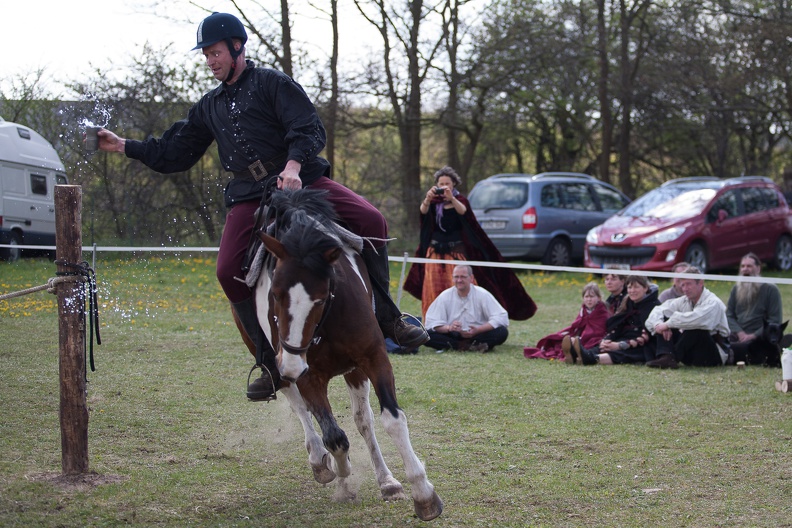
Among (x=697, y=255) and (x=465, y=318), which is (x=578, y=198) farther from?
(x=465, y=318)

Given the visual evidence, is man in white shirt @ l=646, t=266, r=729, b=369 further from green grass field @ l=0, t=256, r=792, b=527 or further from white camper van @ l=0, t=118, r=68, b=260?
white camper van @ l=0, t=118, r=68, b=260

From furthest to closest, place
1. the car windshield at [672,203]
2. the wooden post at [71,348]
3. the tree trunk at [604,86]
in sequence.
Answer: the tree trunk at [604,86] → the car windshield at [672,203] → the wooden post at [71,348]

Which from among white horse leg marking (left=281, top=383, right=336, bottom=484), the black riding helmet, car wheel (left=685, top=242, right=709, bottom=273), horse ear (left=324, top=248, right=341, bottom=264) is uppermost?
the black riding helmet

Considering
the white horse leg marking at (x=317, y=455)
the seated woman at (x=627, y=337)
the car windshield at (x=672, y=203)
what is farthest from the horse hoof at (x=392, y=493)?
the car windshield at (x=672, y=203)

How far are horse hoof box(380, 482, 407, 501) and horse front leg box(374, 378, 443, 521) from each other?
427 millimetres

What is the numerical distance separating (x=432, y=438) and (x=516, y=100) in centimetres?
2437

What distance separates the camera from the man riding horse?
206 inches

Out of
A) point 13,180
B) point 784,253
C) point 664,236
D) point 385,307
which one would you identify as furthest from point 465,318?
point 784,253

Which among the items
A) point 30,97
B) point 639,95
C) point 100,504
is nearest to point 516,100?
point 639,95

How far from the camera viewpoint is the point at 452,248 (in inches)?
459

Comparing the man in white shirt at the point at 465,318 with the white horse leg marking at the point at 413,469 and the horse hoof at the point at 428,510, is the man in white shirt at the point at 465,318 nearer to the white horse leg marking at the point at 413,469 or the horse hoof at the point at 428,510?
the white horse leg marking at the point at 413,469

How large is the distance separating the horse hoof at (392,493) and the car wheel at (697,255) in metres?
13.6

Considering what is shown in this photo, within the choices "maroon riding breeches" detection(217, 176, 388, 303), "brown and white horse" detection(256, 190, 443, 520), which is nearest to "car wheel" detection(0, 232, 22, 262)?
"maroon riding breeches" detection(217, 176, 388, 303)

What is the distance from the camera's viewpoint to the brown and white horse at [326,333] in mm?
4418
